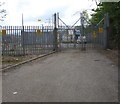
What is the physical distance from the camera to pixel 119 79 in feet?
28.8

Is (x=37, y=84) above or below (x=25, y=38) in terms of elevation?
below

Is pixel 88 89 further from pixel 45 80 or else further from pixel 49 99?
pixel 45 80

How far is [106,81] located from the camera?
8.45 metres

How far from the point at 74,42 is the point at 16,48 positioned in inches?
322

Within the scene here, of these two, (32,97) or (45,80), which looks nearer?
(32,97)

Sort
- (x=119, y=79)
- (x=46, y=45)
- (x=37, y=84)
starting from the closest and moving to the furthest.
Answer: (x=37, y=84) → (x=119, y=79) → (x=46, y=45)

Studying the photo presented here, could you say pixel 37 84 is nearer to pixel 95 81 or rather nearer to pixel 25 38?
pixel 95 81

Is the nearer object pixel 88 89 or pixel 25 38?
pixel 88 89

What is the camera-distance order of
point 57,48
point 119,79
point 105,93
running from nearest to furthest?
point 105,93, point 119,79, point 57,48

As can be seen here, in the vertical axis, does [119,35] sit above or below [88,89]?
above

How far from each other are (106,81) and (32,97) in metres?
3.09

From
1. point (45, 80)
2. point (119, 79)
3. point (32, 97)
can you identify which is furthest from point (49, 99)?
point (119, 79)

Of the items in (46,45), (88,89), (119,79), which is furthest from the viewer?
(46,45)

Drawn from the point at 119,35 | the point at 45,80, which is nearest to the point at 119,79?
the point at 45,80
